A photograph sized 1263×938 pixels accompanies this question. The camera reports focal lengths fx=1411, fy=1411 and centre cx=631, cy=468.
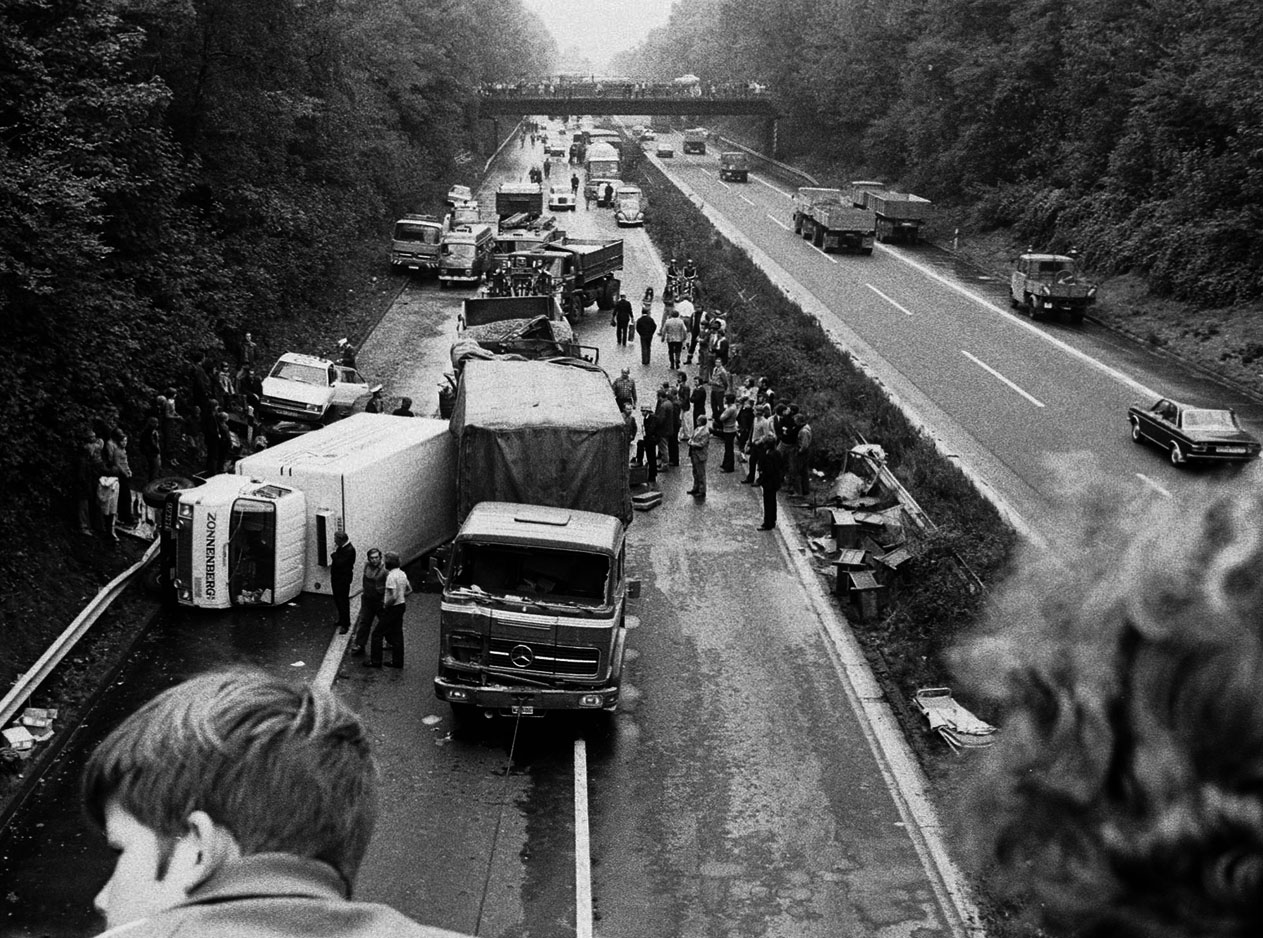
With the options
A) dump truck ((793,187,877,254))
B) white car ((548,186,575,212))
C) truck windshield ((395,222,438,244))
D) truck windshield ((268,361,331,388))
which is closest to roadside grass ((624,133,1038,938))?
truck windshield ((268,361,331,388))

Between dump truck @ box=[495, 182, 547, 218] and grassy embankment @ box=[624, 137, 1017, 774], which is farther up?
dump truck @ box=[495, 182, 547, 218]

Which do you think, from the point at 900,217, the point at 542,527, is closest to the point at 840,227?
the point at 900,217

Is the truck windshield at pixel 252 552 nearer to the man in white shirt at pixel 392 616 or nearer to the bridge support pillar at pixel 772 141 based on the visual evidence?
the man in white shirt at pixel 392 616

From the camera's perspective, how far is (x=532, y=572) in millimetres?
17312

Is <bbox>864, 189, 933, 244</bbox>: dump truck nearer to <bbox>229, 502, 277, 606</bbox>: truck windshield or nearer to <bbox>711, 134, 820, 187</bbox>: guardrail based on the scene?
<bbox>711, 134, 820, 187</bbox>: guardrail

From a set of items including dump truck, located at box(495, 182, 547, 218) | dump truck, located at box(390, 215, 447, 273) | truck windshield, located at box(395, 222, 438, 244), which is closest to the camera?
dump truck, located at box(390, 215, 447, 273)

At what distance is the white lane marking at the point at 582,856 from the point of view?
12852 mm

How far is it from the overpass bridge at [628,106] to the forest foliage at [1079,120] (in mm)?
15065

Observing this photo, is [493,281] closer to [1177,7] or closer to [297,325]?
[297,325]

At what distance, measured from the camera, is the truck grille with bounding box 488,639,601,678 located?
16719 mm

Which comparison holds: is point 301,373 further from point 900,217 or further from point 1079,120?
point 1079,120

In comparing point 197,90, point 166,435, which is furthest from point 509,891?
point 197,90

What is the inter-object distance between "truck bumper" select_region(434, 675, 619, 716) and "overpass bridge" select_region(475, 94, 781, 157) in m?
94.9

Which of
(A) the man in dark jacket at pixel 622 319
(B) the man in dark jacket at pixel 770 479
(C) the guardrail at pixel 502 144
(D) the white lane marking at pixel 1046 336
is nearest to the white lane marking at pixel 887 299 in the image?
(D) the white lane marking at pixel 1046 336
